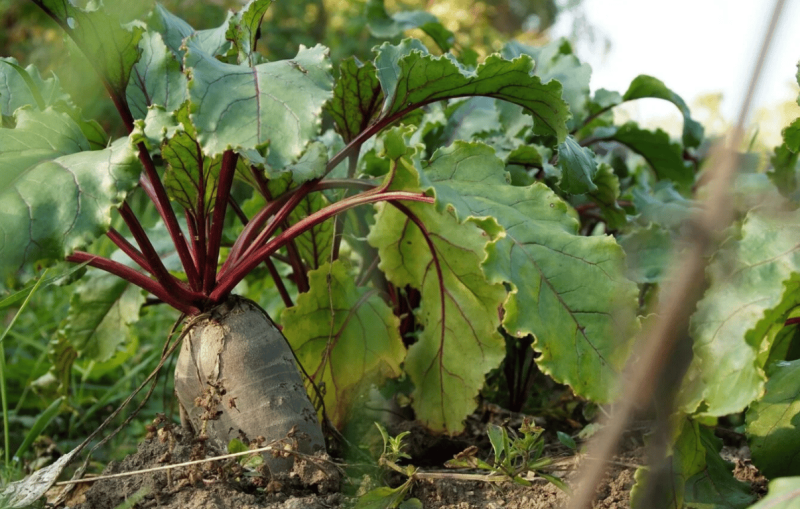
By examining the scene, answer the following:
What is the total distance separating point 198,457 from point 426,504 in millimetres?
411

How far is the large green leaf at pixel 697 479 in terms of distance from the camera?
3.73 feet

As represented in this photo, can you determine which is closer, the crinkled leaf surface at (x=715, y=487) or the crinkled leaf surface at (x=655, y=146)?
the crinkled leaf surface at (x=715, y=487)

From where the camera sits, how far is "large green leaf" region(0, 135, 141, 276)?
96 centimetres

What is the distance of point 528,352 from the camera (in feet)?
5.83

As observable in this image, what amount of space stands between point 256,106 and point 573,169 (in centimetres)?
62

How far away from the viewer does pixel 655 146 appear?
6.89 feet

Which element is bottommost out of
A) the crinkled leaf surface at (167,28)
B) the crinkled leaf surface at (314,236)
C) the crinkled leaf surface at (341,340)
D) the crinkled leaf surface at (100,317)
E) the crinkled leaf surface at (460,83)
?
the crinkled leaf surface at (341,340)

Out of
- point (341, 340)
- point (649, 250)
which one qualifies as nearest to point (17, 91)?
point (341, 340)

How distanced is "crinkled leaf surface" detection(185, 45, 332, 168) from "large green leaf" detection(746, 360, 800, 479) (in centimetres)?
85

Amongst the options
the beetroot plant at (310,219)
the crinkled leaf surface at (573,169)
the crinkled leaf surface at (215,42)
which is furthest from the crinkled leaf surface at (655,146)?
the crinkled leaf surface at (215,42)

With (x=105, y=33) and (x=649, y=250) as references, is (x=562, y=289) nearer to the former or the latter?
(x=649, y=250)

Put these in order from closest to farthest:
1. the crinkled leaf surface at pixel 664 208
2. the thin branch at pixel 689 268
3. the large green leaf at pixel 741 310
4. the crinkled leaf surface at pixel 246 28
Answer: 1. the thin branch at pixel 689 268
2. the large green leaf at pixel 741 310
3. the crinkled leaf surface at pixel 246 28
4. the crinkled leaf surface at pixel 664 208

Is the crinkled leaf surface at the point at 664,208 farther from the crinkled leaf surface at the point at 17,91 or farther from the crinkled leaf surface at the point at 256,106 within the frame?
the crinkled leaf surface at the point at 17,91

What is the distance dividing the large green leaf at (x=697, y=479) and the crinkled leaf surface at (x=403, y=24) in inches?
59.9
